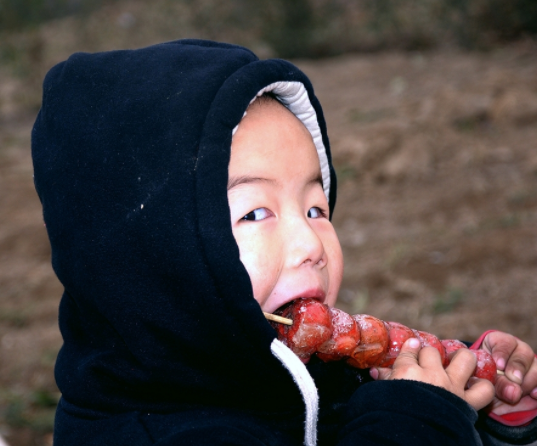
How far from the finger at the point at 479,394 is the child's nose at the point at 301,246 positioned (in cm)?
56

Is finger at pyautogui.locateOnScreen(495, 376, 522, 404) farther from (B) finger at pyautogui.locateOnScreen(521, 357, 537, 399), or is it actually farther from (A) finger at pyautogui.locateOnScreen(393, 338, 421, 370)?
(A) finger at pyautogui.locateOnScreen(393, 338, 421, 370)

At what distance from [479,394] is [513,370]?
1.10ft

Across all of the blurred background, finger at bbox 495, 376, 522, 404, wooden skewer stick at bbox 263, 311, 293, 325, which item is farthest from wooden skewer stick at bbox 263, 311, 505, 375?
the blurred background

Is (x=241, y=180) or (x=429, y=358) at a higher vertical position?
(x=241, y=180)

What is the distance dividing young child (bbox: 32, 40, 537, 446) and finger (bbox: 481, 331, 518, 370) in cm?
13

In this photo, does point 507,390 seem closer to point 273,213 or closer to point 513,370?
point 513,370

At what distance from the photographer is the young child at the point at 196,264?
1562mm

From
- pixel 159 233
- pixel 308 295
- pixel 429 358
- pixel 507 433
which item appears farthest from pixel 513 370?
pixel 159 233

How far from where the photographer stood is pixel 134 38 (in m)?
17.1

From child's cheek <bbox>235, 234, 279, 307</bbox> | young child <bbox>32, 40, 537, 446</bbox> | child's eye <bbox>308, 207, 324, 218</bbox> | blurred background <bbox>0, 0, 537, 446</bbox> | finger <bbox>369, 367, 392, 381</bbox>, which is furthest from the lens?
blurred background <bbox>0, 0, 537, 446</bbox>

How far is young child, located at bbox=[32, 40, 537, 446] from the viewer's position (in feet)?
5.13

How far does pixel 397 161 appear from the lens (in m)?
7.11

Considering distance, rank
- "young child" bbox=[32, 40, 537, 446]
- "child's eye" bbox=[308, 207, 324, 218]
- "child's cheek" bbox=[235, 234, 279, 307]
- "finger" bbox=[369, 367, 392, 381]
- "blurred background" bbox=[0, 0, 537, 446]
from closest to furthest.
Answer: "young child" bbox=[32, 40, 537, 446] < "child's cheek" bbox=[235, 234, 279, 307] < "finger" bbox=[369, 367, 392, 381] < "child's eye" bbox=[308, 207, 324, 218] < "blurred background" bbox=[0, 0, 537, 446]

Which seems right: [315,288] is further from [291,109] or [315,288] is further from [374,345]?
[291,109]
